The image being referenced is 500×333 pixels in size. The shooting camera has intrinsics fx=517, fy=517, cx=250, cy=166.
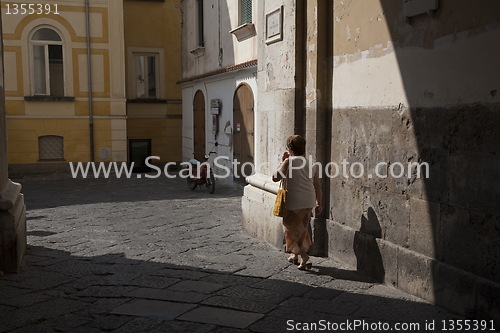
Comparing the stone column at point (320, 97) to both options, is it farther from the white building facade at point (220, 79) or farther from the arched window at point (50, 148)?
the arched window at point (50, 148)

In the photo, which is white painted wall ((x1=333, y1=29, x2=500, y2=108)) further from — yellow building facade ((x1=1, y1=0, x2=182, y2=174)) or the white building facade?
yellow building facade ((x1=1, y1=0, x2=182, y2=174))

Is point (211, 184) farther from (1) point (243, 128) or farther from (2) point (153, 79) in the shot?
(2) point (153, 79)

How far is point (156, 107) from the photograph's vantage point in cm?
1912

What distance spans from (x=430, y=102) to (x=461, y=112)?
375 millimetres

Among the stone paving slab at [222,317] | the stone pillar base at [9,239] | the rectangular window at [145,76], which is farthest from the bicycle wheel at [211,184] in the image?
the rectangular window at [145,76]

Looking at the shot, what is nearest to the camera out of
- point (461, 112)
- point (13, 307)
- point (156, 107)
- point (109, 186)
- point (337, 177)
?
point (461, 112)

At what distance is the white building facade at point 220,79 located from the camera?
11.8 metres

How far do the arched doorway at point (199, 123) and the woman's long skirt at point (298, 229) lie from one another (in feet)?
34.0

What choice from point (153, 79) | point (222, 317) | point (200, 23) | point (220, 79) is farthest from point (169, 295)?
point (153, 79)

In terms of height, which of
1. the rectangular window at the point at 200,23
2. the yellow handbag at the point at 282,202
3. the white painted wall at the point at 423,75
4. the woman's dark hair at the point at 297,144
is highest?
the rectangular window at the point at 200,23

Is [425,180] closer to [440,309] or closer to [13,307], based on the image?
Answer: [440,309]

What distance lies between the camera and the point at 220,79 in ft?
45.4

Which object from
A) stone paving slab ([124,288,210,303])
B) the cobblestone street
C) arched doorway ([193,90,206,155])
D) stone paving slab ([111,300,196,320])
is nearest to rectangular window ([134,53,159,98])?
arched doorway ([193,90,206,155])

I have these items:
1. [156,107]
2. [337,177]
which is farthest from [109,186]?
[337,177]
